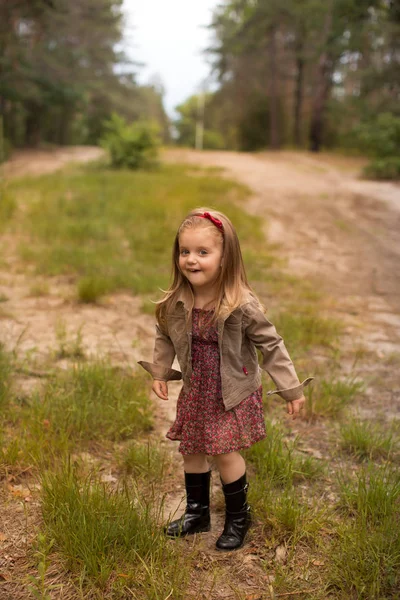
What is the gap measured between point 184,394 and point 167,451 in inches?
30.5

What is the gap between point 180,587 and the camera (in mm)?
2053

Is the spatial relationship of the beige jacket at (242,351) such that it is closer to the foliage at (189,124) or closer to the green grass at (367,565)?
the green grass at (367,565)

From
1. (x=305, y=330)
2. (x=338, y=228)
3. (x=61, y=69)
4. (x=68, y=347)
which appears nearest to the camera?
(x=68, y=347)

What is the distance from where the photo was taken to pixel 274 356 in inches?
93.4

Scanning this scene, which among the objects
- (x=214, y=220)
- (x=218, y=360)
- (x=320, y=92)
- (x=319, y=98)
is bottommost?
(x=218, y=360)

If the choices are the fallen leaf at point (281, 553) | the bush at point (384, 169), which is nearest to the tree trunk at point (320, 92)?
the bush at point (384, 169)

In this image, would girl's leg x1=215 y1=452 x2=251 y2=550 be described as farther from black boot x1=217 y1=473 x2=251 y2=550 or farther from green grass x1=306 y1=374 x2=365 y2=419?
green grass x1=306 y1=374 x2=365 y2=419

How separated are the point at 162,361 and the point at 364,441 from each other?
127cm

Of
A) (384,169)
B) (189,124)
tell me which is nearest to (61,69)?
(384,169)

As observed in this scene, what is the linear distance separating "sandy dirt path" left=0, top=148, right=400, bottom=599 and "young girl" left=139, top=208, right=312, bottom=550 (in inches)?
9.8

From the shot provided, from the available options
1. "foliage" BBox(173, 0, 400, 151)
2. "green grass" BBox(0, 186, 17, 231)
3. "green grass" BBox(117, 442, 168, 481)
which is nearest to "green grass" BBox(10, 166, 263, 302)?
"green grass" BBox(0, 186, 17, 231)

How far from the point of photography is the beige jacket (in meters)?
2.35

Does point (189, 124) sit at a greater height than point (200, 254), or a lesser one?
greater

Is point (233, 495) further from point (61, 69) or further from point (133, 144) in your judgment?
point (61, 69)
